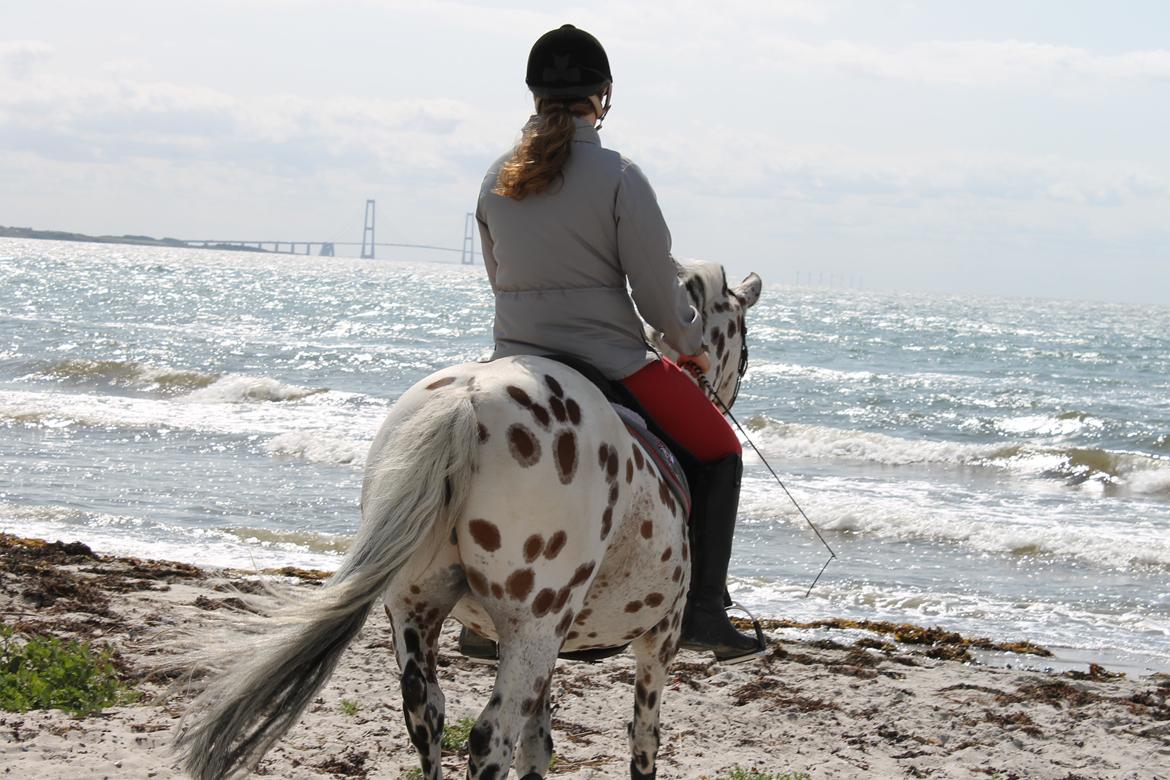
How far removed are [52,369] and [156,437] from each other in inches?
452

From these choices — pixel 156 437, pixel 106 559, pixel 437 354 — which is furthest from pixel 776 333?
pixel 106 559

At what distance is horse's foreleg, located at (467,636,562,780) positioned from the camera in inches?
112

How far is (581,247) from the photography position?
3324 mm

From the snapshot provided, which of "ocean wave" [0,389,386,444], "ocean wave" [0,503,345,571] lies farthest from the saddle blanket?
"ocean wave" [0,389,386,444]

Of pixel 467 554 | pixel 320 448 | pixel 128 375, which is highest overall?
pixel 467 554

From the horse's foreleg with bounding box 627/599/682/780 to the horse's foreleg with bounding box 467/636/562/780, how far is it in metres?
0.77

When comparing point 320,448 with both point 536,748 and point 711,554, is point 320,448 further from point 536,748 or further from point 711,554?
point 536,748

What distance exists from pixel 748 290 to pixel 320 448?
1212cm

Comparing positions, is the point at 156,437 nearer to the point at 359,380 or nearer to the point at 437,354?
the point at 359,380

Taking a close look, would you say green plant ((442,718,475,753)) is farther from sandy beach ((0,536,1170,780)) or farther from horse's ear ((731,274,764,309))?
horse's ear ((731,274,764,309))

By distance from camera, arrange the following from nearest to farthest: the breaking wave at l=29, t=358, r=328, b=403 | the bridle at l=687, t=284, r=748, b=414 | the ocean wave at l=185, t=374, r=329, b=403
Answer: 1. the bridle at l=687, t=284, r=748, b=414
2. the ocean wave at l=185, t=374, r=329, b=403
3. the breaking wave at l=29, t=358, r=328, b=403

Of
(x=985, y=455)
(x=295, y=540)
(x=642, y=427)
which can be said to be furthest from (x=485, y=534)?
(x=985, y=455)

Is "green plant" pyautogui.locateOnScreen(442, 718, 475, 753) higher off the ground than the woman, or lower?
lower

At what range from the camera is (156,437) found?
54.3ft
